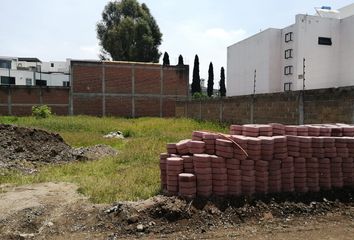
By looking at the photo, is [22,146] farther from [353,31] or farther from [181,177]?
[353,31]

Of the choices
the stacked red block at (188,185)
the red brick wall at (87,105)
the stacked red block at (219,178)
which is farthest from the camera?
the red brick wall at (87,105)

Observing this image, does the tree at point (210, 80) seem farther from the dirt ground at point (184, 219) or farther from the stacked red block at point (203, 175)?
the stacked red block at point (203, 175)

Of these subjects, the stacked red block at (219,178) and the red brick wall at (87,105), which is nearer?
the stacked red block at (219,178)

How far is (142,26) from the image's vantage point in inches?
1882

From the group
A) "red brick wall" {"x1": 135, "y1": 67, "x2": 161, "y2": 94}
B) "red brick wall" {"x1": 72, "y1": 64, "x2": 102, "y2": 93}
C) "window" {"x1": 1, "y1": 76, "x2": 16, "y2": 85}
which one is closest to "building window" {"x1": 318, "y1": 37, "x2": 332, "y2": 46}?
"red brick wall" {"x1": 135, "y1": 67, "x2": 161, "y2": 94}

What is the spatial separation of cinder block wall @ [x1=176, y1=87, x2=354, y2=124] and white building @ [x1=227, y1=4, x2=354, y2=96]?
1263 cm

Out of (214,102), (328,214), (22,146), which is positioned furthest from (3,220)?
(214,102)

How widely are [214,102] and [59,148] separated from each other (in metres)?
11.5

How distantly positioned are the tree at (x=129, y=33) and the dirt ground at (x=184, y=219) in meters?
42.6

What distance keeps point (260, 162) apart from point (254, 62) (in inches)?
1219

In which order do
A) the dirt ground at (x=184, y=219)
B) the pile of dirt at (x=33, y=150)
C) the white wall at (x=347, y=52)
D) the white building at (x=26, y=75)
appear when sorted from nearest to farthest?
the dirt ground at (x=184, y=219) < the pile of dirt at (x=33, y=150) < the white wall at (x=347, y=52) < the white building at (x=26, y=75)

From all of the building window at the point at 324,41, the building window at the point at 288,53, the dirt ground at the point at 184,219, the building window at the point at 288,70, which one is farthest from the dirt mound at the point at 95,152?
the building window at the point at 324,41

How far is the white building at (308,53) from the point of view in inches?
1224

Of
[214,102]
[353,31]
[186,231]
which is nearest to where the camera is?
[186,231]
